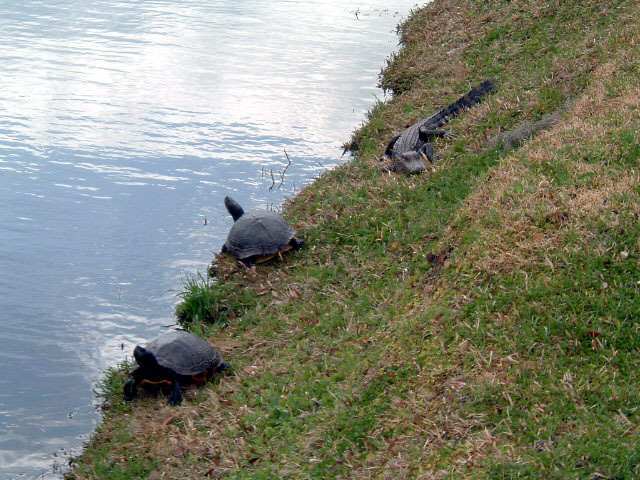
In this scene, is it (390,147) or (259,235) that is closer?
(259,235)

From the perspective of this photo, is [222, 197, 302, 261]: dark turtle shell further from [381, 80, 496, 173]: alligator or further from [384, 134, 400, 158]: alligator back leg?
[384, 134, 400, 158]: alligator back leg

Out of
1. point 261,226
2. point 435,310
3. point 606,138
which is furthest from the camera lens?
point 261,226

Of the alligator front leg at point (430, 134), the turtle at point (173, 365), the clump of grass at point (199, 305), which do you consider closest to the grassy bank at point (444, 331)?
the clump of grass at point (199, 305)

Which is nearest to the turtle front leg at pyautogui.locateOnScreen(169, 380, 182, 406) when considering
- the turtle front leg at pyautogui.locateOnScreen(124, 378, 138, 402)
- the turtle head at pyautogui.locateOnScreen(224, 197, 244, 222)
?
the turtle front leg at pyautogui.locateOnScreen(124, 378, 138, 402)

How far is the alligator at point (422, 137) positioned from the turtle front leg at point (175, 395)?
4.20m

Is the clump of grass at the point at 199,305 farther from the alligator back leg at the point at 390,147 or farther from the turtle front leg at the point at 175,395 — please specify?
the alligator back leg at the point at 390,147

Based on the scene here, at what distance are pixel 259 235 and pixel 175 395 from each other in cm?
249

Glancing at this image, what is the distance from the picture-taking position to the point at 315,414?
5.01 metres

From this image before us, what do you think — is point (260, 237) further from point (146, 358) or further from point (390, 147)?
point (390, 147)

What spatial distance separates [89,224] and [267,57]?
9.20 metres

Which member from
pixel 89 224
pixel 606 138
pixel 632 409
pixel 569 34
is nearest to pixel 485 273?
pixel 632 409

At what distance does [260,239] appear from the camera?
8117mm

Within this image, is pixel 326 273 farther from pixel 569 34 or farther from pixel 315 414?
pixel 569 34

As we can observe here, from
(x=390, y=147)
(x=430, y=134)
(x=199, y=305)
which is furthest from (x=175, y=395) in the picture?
(x=430, y=134)
